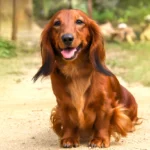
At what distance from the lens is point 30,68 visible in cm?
984

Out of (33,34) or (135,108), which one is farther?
(33,34)

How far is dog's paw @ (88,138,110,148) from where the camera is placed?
4891 mm

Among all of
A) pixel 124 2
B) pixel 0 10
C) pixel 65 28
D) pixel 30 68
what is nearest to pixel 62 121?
pixel 65 28

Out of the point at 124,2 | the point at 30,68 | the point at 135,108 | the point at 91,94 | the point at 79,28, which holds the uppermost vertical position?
the point at 79,28

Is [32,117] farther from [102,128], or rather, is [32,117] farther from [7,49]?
[7,49]

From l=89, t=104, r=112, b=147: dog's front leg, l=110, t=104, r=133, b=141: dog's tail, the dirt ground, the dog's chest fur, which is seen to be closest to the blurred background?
the dirt ground

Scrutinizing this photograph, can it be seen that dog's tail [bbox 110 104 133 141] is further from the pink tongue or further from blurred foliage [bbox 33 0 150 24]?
blurred foliage [bbox 33 0 150 24]

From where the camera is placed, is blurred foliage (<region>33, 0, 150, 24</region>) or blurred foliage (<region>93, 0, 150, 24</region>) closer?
blurred foliage (<region>33, 0, 150, 24</region>)

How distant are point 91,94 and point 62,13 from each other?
685mm

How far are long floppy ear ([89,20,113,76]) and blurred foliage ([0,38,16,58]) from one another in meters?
6.24

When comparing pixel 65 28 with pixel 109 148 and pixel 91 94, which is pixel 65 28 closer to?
pixel 91 94

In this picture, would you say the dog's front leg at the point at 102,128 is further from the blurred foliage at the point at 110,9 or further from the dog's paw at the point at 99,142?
the blurred foliage at the point at 110,9

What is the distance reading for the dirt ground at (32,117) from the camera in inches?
201

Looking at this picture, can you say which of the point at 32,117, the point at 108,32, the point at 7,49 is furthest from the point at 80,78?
the point at 108,32
